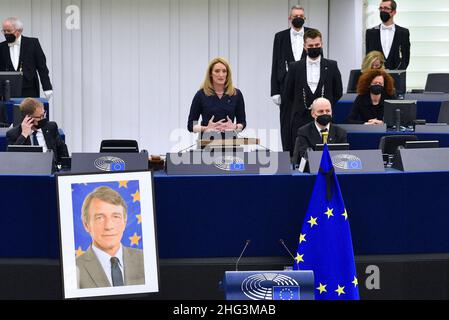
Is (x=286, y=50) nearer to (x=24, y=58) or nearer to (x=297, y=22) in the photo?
(x=297, y=22)

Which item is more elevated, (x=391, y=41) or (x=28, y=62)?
(x=391, y=41)

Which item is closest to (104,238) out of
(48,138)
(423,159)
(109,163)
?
(109,163)

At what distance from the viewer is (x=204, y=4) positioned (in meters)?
16.4

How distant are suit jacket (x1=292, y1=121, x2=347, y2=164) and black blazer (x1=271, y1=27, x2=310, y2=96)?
3551 mm

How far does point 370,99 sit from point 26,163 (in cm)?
454

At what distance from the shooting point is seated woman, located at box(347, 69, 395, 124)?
36.7 feet

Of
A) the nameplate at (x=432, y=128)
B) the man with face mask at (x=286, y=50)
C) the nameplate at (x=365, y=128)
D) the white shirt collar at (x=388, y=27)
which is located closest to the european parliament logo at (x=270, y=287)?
the nameplate at (x=365, y=128)

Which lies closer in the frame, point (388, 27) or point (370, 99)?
point (370, 99)

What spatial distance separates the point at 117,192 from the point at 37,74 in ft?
25.7

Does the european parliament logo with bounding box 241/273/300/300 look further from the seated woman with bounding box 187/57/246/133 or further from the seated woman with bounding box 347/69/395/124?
the seated woman with bounding box 347/69/395/124

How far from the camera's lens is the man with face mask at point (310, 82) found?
11578mm

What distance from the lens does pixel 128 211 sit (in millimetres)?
6895

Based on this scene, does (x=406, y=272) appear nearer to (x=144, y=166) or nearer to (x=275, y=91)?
(x=144, y=166)

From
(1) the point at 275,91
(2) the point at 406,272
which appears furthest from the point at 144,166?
(1) the point at 275,91
